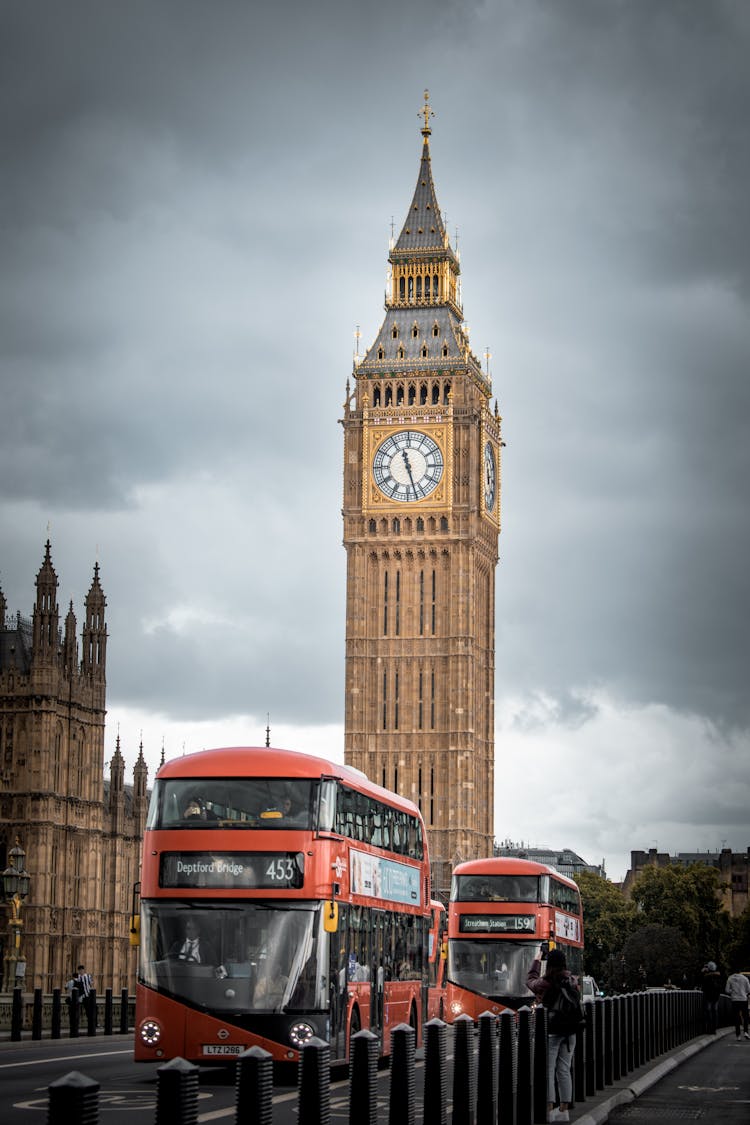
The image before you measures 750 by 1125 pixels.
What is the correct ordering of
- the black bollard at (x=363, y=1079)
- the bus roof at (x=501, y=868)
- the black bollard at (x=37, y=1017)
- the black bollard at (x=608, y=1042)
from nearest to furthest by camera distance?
the black bollard at (x=363, y=1079)
the black bollard at (x=608, y=1042)
the black bollard at (x=37, y=1017)
the bus roof at (x=501, y=868)

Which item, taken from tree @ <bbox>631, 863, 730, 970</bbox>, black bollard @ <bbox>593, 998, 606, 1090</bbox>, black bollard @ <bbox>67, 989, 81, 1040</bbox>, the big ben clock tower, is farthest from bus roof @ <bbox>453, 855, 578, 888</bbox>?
tree @ <bbox>631, 863, 730, 970</bbox>

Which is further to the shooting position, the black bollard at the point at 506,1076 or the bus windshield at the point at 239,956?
the bus windshield at the point at 239,956

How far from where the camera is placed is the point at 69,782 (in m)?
66.7

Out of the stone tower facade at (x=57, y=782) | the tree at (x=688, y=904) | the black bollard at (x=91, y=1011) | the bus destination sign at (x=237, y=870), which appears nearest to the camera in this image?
the bus destination sign at (x=237, y=870)

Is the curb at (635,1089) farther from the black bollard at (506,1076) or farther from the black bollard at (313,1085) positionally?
the black bollard at (313,1085)

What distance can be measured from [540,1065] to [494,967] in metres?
19.4

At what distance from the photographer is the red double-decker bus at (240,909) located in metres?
22.1

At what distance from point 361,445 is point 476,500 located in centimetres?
770

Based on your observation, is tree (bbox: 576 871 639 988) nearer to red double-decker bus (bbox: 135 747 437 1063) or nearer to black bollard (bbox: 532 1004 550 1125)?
red double-decker bus (bbox: 135 747 437 1063)

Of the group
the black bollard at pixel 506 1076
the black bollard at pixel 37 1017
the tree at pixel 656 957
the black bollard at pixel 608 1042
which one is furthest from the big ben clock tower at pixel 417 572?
the black bollard at pixel 506 1076

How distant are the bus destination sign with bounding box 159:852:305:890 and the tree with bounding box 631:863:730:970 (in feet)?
301

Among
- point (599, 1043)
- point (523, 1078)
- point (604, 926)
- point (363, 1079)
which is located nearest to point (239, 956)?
point (599, 1043)

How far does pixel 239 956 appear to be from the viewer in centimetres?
2212

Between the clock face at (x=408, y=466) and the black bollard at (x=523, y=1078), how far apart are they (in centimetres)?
9223
